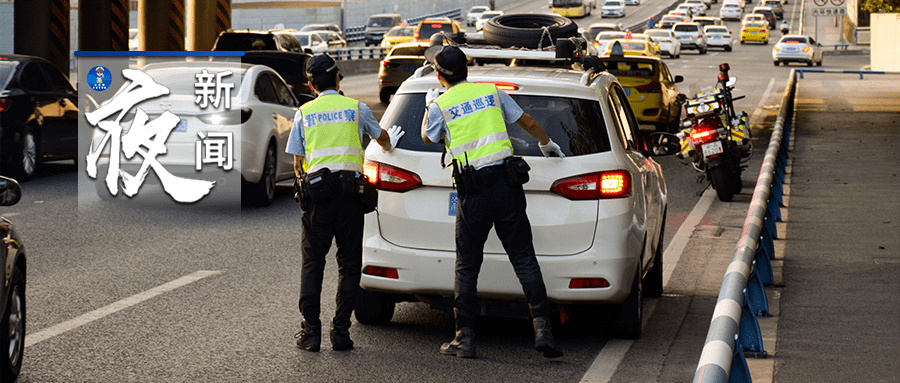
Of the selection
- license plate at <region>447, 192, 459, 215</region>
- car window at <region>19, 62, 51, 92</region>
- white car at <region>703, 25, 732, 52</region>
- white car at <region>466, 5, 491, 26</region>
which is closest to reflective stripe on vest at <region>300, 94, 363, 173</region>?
license plate at <region>447, 192, 459, 215</region>

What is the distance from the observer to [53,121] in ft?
48.6

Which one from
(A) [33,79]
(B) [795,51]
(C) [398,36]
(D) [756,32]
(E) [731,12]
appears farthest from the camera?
(E) [731,12]

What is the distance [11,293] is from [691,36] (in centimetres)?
5808

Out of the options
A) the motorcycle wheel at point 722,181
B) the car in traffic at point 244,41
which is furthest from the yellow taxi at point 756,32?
the motorcycle wheel at point 722,181

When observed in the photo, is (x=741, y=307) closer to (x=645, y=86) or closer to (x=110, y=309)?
(x=110, y=309)

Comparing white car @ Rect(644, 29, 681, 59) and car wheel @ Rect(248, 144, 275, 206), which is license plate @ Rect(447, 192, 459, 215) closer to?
car wheel @ Rect(248, 144, 275, 206)

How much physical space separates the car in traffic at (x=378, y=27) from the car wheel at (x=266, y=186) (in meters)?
56.4

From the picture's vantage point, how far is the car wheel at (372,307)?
7.11m

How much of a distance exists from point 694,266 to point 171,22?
18957mm

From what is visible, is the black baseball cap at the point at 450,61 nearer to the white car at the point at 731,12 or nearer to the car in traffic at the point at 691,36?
→ the car in traffic at the point at 691,36

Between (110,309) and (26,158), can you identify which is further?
(26,158)

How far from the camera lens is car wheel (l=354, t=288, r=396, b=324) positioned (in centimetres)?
711

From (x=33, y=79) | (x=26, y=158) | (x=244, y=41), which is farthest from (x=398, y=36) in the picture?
(x=26, y=158)

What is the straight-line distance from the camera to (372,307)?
712 centimetres
